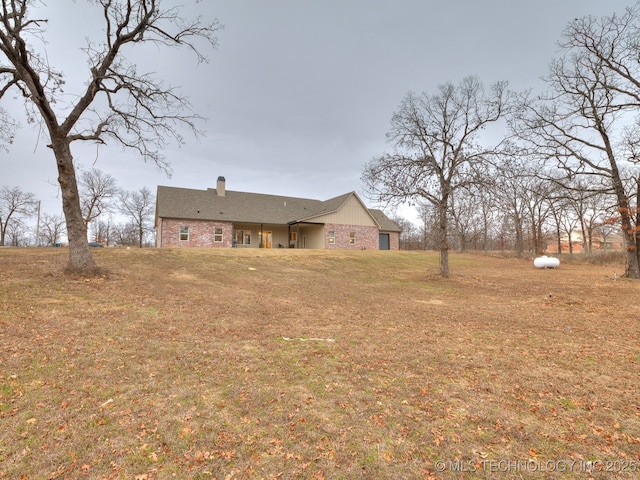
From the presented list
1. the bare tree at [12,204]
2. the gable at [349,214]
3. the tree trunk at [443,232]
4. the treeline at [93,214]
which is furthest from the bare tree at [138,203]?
the tree trunk at [443,232]

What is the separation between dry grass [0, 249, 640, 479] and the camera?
2.53 m

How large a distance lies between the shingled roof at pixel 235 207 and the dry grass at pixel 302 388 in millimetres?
17887

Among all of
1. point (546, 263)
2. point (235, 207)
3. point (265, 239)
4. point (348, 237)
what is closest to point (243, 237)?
point (265, 239)

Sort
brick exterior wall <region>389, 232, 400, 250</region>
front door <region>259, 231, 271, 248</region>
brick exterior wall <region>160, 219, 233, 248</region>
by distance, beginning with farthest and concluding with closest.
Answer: brick exterior wall <region>389, 232, 400, 250</region>, front door <region>259, 231, 271, 248</region>, brick exterior wall <region>160, 219, 233, 248</region>

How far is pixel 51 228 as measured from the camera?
56.4 metres

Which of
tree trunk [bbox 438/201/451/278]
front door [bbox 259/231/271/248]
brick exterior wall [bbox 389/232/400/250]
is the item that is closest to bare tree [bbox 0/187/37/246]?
front door [bbox 259/231/271/248]

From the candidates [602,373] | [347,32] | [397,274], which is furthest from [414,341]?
[347,32]

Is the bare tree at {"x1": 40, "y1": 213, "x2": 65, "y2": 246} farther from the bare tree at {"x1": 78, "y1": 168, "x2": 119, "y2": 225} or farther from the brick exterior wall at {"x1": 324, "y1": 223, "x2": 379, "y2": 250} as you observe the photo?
the brick exterior wall at {"x1": 324, "y1": 223, "x2": 379, "y2": 250}

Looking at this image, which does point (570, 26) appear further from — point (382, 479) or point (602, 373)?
point (382, 479)

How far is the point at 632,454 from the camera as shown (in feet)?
8.62

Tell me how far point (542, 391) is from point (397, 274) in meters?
12.1

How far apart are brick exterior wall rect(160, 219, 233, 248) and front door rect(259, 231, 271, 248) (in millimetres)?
3446

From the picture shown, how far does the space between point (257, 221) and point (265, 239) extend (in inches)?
106

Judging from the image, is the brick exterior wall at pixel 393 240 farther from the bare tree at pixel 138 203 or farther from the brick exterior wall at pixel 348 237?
the bare tree at pixel 138 203
